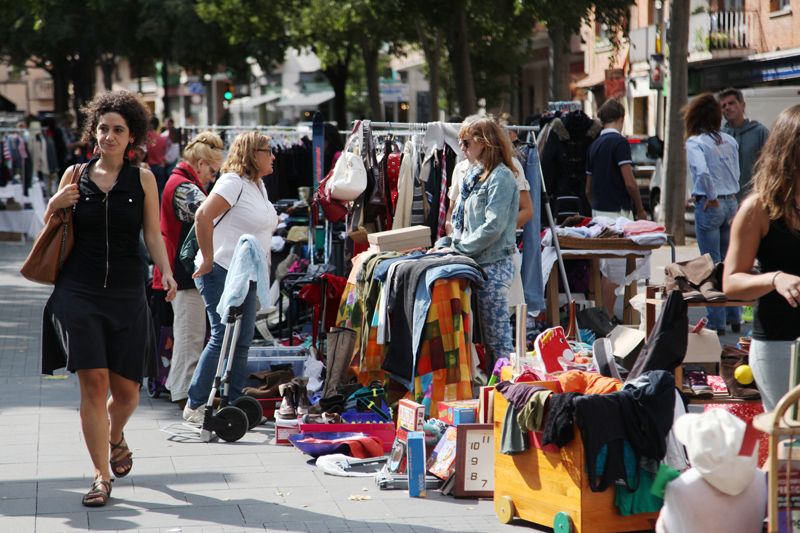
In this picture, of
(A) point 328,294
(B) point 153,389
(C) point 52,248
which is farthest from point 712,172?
(C) point 52,248

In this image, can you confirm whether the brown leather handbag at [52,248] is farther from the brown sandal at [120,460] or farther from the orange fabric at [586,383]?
the orange fabric at [586,383]

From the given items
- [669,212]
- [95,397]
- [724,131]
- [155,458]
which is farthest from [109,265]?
[669,212]

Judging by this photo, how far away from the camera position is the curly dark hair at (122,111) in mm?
6000

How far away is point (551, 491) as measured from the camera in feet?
17.5

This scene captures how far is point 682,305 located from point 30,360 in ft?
22.6

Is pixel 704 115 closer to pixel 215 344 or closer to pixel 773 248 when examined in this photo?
pixel 215 344

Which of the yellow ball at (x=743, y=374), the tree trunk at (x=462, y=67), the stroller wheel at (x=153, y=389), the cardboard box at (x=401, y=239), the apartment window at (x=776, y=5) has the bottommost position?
the stroller wheel at (x=153, y=389)

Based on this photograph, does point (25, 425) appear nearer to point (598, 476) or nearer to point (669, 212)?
point (598, 476)

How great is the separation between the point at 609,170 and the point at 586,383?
550 centimetres

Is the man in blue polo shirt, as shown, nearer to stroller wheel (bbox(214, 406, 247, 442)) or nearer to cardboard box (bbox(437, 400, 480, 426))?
cardboard box (bbox(437, 400, 480, 426))

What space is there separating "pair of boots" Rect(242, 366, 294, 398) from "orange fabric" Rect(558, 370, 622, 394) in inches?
119

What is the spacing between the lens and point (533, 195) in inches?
346

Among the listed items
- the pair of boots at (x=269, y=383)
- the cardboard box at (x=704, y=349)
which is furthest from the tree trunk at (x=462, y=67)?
the cardboard box at (x=704, y=349)

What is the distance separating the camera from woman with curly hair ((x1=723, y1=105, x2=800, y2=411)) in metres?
4.32
